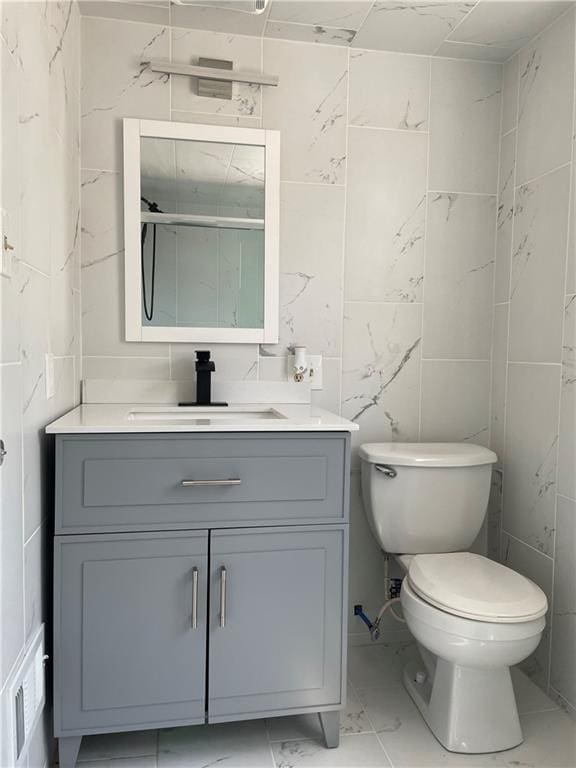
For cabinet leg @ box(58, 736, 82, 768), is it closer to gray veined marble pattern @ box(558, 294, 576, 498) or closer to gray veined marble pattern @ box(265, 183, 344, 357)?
gray veined marble pattern @ box(265, 183, 344, 357)

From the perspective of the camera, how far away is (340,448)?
1.56 m

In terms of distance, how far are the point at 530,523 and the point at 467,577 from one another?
45 centimetres

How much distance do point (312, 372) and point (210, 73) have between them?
105cm

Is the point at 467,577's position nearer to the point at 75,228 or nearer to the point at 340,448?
the point at 340,448

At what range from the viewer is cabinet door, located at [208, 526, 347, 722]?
1503 millimetres

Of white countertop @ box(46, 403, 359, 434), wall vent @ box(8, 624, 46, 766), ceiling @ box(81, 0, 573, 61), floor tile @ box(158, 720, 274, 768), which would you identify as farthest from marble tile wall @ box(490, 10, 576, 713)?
wall vent @ box(8, 624, 46, 766)

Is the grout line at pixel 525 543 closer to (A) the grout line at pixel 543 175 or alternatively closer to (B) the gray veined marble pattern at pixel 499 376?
(B) the gray veined marble pattern at pixel 499 376

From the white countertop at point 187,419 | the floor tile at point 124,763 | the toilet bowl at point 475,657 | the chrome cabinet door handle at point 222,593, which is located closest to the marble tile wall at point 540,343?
the toilet bowl at point 475,657

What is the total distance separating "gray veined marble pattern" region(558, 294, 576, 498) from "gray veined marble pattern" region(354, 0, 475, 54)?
38.2 inches

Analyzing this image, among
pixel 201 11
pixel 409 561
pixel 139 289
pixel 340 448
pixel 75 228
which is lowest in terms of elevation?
pixel 409 561

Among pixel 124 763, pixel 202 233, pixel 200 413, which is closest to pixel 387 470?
pixel 200 413

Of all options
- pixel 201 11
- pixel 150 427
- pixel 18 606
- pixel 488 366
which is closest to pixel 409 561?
pixel 488 366

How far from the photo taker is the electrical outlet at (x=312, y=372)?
2057 millimetres

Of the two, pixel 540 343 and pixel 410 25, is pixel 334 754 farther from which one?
pixel 410 25
